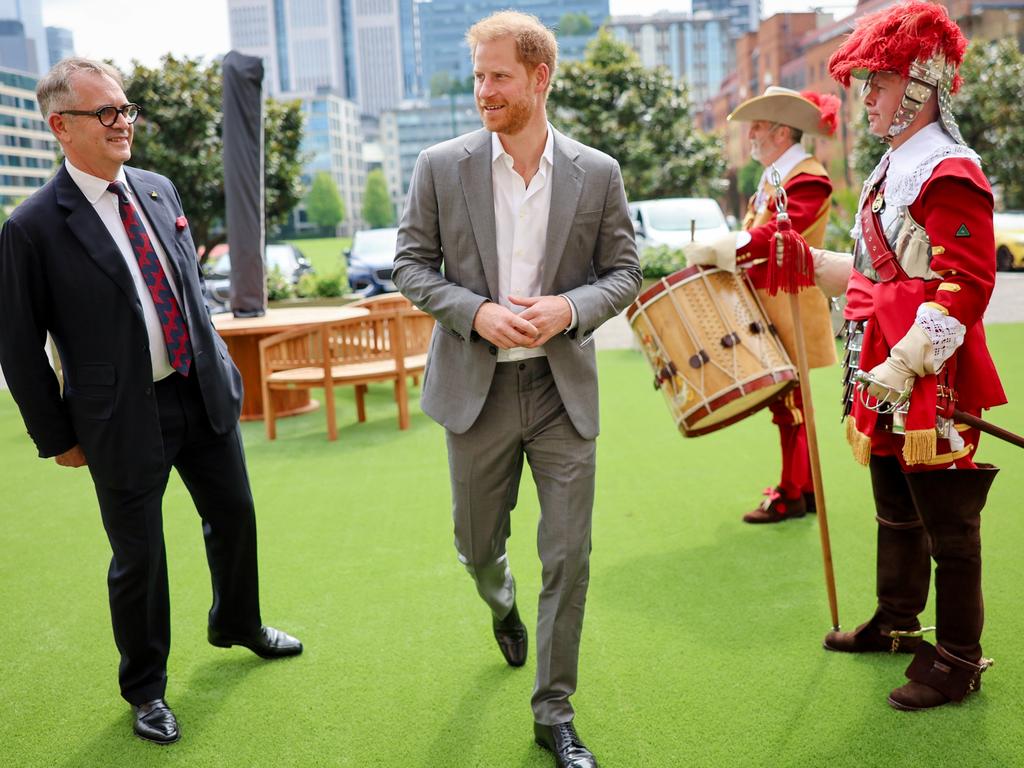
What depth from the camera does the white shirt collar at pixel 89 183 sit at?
294cm

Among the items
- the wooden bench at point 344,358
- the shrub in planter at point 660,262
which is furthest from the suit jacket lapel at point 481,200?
the shrub in planter at point 660,262

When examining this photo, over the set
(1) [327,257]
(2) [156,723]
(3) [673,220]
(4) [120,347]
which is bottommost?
Result: (1) [327,257]

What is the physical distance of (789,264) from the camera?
3670 millimetres

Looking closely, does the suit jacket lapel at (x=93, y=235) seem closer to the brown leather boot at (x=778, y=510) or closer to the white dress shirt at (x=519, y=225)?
the white dress shirt at (x=519, y=225)

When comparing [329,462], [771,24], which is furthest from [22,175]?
[329,462]

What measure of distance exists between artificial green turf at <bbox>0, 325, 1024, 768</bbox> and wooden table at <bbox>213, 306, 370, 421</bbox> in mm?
2170

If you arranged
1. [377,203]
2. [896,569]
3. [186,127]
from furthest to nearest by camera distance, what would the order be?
[377,203], [186,127], [896,569]

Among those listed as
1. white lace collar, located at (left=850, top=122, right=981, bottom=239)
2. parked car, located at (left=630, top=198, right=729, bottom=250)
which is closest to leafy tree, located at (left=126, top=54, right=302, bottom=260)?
parked car, located at (left=630, top=198, right=729, bottom=250)

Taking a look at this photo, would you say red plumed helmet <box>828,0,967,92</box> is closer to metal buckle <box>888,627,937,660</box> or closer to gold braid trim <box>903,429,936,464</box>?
gold braid trim <box>903,429,936,464</box>

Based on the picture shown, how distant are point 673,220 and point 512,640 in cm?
1500

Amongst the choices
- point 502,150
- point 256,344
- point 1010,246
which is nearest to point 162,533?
point 502,150

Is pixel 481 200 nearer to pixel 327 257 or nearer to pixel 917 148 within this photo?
pixel 917 148

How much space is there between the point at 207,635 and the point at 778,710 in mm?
2080

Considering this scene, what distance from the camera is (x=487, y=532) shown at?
3.09 m
